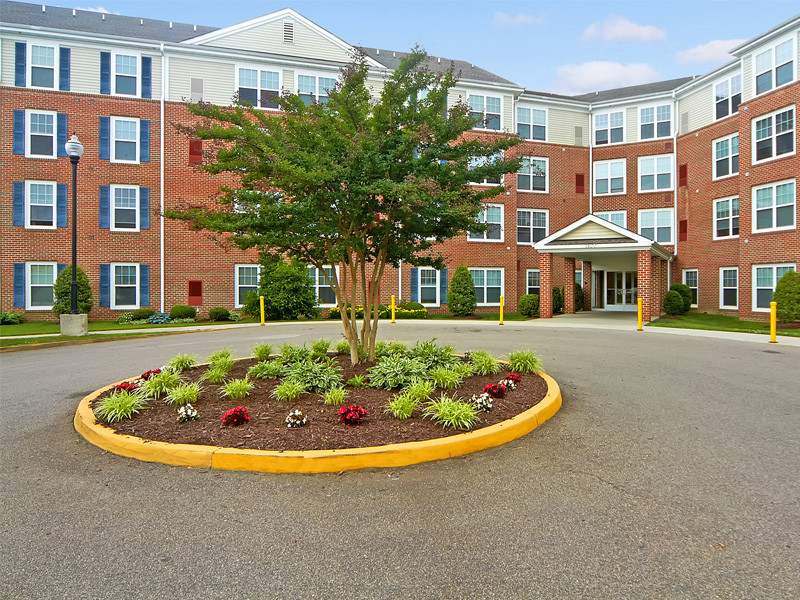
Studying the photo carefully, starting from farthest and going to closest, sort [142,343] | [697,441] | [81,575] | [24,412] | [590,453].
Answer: [142,343] → [24,412] → [697,441] → [590,453] → [81,575]

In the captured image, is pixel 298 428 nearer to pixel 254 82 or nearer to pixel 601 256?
pixel 601 256

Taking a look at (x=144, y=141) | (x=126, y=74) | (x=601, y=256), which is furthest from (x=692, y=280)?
(x=126, y=74)

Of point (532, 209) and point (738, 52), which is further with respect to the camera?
A: point (532, 209)

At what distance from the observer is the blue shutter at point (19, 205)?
21.3m

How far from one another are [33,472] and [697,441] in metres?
6.32

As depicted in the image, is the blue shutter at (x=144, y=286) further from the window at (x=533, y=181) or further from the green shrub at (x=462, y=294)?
the window at (x=533, y=181)

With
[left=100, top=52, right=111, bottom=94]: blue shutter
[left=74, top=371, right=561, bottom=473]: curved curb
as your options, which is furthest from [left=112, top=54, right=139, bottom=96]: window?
[left=74, top=371, right=561, bottom=473]: curved curb

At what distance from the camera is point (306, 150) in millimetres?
6867

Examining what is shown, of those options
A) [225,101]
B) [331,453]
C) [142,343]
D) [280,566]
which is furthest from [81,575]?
[225,101]

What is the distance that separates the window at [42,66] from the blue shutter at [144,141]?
3835 millimetres

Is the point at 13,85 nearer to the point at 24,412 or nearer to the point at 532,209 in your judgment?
the point at 24,412

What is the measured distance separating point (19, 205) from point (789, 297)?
30725 millimetres

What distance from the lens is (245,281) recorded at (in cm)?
2366

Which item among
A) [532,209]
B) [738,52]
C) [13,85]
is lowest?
[532,209]
